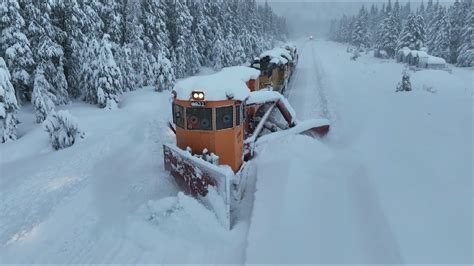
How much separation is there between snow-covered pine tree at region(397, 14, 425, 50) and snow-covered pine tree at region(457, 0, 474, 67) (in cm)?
763

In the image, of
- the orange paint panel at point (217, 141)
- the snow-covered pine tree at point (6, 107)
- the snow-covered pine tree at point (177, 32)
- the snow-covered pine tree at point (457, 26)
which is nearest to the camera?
the orange paint panel at point (217, 141)

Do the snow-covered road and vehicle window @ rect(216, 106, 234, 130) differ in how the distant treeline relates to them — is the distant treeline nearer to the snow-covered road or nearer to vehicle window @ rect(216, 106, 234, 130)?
the snow-covered road

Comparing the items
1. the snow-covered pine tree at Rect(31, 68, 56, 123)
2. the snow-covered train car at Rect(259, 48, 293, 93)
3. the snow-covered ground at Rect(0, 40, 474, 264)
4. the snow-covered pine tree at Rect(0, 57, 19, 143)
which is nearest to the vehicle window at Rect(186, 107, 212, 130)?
the snow-covered ground at Rect(0, 40, 474, 264)

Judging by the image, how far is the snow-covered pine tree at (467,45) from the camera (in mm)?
53344

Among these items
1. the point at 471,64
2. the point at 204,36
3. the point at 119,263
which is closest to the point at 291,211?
the point at 119,263

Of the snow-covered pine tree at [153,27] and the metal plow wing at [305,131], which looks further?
the snow-covered pine tree at [153,27]

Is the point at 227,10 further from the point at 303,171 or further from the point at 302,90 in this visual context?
the point at 303,171

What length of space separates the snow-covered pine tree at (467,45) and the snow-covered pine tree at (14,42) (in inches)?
2162

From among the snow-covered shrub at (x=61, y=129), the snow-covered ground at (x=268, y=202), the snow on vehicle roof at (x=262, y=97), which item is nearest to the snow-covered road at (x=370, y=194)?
the snow-covered ground at (x=268, y=202)

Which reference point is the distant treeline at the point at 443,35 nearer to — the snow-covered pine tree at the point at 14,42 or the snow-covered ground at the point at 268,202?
the snow-covered ground at the point at 268,202

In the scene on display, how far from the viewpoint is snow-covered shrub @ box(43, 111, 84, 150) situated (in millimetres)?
13766

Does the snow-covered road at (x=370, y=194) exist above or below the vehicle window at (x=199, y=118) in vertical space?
below

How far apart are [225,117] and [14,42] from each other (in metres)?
13.5

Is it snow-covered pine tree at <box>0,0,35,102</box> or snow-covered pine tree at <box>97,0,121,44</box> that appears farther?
snow-covered pine tree at <box>97,0,121,44</box>
